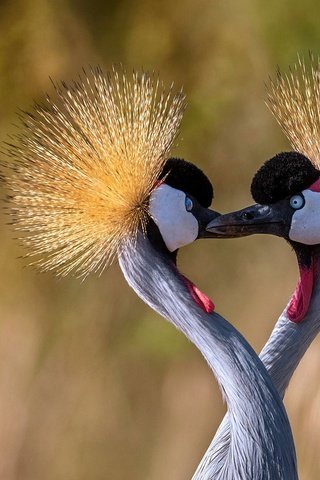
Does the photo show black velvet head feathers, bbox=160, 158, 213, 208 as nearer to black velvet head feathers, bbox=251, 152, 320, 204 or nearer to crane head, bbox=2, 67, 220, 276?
crane head, bbox=2, 67, 220, 276

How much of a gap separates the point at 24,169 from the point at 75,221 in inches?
5.6

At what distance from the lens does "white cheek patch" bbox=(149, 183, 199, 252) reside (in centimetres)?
256

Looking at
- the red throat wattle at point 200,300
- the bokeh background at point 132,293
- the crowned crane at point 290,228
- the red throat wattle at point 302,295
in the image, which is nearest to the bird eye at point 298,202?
the crowned crane at point 290,228

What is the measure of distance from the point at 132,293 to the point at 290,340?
5.55 ft

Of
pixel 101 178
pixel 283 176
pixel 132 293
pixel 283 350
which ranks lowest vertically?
pixel 283 350

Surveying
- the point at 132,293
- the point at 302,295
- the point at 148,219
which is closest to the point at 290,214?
the point at 302,295

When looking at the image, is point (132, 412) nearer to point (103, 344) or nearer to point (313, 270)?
point (103, 344)

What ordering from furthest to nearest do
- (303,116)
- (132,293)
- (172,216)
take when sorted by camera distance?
(132,293) < (303,116) < (172,216)

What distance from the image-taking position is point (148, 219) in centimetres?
258

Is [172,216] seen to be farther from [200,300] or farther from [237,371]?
[237,371]

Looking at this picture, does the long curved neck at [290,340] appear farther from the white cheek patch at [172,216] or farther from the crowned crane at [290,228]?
the white cheek patch at [172,216]

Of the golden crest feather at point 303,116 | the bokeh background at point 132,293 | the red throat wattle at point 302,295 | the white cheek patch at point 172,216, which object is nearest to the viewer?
the white cheek patch at point 172,216

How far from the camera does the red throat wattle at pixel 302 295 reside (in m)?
2.68

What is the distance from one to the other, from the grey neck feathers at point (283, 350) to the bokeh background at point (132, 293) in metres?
1.54
